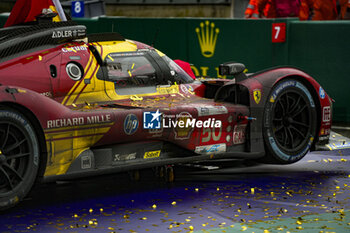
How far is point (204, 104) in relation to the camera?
28.1 feet

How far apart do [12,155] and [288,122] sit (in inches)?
130

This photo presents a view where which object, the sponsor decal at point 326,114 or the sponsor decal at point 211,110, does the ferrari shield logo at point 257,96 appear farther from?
the sponsor decal at point 326,114

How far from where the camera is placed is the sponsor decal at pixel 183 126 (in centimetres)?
814

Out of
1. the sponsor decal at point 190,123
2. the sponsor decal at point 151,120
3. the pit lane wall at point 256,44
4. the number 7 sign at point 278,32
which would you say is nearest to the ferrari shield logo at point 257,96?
the sponsor decal at point 190,123

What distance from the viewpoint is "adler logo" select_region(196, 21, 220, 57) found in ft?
46.1

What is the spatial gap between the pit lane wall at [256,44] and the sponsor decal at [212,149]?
10.4 feet

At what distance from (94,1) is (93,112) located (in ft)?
54.8

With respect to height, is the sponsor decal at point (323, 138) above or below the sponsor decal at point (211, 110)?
below

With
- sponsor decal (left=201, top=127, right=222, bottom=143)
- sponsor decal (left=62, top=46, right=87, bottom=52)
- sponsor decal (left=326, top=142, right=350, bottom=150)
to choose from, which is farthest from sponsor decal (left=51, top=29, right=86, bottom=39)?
sponsor decal (left=326, top=142, right=350, bottom=150)

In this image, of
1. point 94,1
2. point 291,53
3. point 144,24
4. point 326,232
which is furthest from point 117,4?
point 326,232

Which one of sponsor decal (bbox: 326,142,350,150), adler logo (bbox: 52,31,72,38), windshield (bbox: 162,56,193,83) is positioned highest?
adler logo (bbox: 52,31,72,38)

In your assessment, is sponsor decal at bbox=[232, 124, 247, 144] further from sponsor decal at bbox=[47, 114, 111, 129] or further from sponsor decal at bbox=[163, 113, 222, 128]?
sponsor decal at bbox=[47, 114, 111, 129]

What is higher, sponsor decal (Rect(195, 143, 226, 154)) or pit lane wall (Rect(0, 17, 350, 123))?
pit lane wall (Rect(0, 17, 350, 123))

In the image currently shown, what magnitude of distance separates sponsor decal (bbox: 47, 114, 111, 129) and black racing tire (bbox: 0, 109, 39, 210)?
0.66ft
